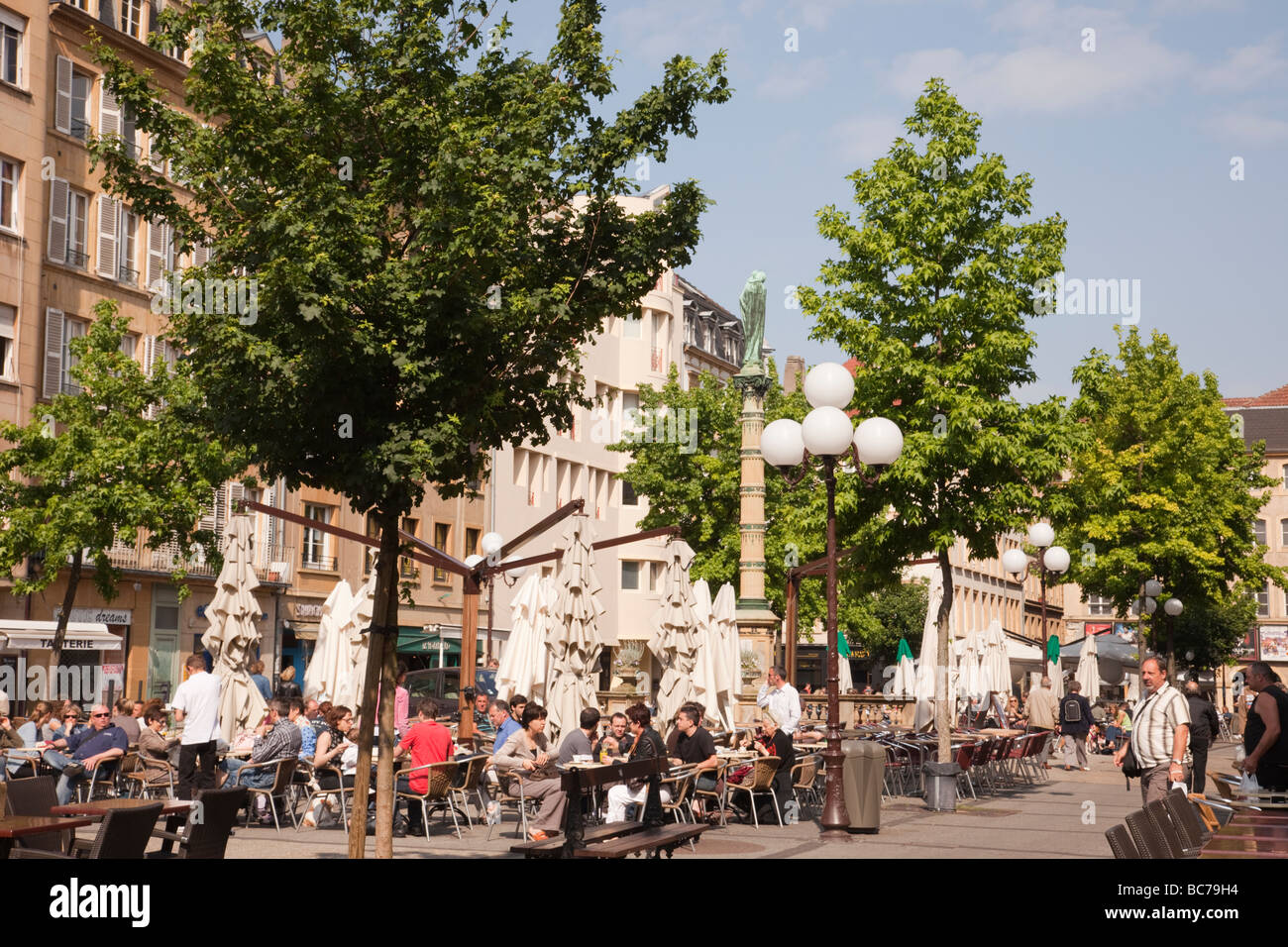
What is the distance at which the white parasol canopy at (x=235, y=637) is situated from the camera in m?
20.4

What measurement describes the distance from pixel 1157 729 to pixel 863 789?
4.08m

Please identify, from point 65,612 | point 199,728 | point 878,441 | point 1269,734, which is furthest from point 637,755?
point 65,612

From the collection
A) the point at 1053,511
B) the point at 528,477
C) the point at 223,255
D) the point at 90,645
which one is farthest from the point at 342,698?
the point at 528,477

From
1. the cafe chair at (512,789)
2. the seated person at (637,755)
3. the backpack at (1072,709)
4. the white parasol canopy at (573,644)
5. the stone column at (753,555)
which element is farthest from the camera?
the stone column at (753,555)

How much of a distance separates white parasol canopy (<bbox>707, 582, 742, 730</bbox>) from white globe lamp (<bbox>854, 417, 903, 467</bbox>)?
21.3 feet

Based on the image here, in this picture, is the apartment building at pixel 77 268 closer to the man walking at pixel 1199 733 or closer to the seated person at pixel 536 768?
the seated person at pixel 536 768

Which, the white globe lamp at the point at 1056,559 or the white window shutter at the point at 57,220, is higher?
the white window shutter at the point at 57,220

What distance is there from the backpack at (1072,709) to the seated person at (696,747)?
44.7 ft

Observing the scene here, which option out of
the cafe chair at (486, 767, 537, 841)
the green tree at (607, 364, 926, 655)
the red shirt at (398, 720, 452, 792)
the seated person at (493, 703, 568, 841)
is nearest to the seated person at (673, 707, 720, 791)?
the seated person at (493, 703, 568, 841)

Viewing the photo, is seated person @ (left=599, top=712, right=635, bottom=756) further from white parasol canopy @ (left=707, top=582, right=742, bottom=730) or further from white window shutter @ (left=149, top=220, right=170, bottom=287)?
white window shutter @ (left=149, top=220, right=170, bottom=287)

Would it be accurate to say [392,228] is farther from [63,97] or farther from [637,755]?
[63,97]

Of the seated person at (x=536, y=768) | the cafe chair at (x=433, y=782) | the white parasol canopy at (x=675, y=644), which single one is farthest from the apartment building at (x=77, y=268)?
the cafe chair at (x=433, y=782)
